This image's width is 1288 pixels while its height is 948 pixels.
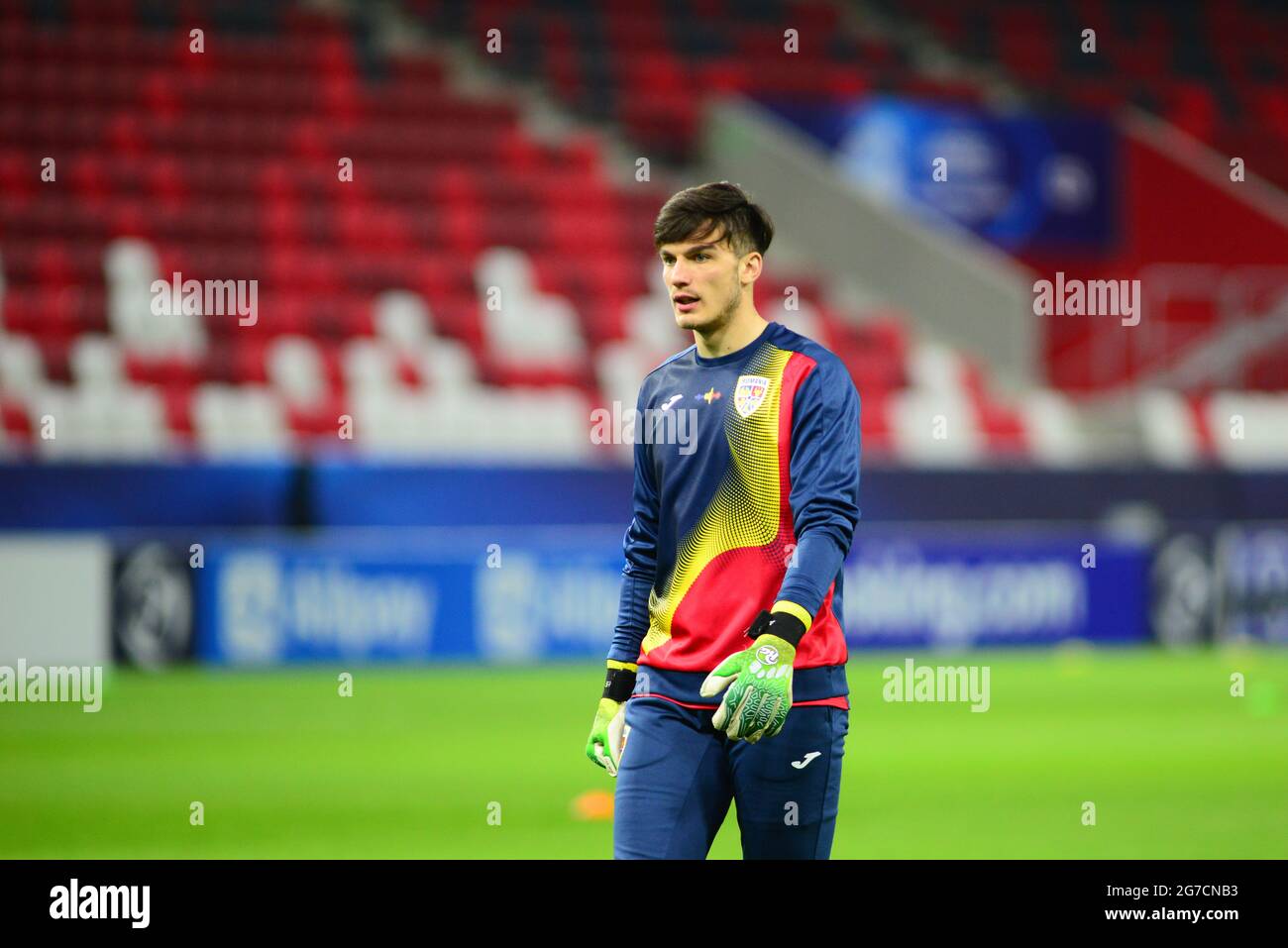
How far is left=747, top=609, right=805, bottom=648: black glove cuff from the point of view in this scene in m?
4.87

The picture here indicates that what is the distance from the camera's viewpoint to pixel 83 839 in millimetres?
9078

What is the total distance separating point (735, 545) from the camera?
5195 millimetres

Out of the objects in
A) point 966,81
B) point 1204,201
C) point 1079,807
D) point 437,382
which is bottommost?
point 1079,807

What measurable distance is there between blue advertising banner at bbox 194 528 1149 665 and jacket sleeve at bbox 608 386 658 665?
11.0m

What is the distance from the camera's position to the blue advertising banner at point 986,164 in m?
25.4

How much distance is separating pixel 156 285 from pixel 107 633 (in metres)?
5.38

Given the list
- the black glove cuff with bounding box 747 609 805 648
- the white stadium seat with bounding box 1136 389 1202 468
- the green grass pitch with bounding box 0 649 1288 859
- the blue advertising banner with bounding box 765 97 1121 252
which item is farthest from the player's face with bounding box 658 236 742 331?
the blue advertising banner with bounding box 765 97 1121 252

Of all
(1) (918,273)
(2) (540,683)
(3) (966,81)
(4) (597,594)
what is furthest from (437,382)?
(3) (966,81)

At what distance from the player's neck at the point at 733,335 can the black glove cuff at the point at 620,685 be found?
0.86 metres

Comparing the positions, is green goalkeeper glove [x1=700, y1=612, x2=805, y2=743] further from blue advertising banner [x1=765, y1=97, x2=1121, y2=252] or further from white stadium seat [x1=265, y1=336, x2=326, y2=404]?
blue advertising banner [x1=765, y1=97, x2=1121, y2=252]

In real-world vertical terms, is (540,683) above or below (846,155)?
below

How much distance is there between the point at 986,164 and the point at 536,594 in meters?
11.4

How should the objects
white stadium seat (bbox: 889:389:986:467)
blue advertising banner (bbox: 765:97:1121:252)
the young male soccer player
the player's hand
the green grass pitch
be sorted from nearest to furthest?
the young male soccer player, the player's hand, the green grass pitch, white stadium seat (bbox: 889:389:986:467), blue advertising banner (bbox: 765:97:1121:252)
